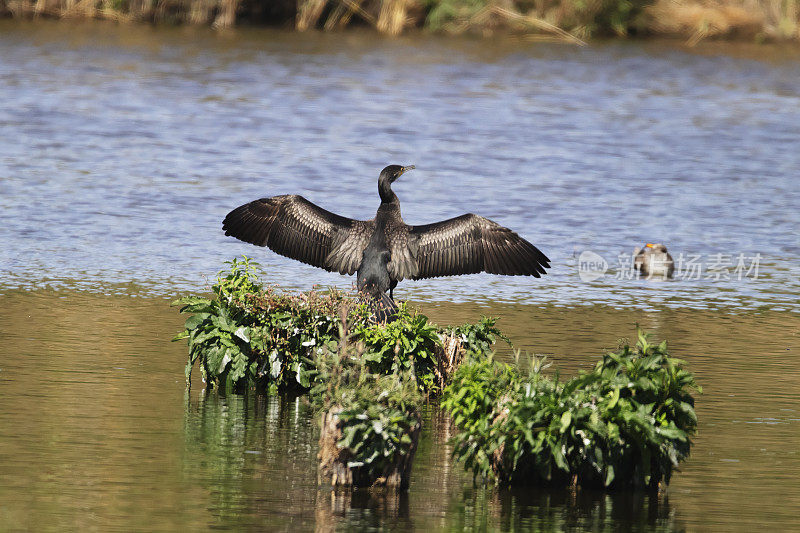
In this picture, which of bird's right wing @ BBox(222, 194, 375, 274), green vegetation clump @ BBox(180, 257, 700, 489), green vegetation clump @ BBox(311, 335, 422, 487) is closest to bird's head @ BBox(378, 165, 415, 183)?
bird's right wing @ BBox(222, 194, 375, 274)

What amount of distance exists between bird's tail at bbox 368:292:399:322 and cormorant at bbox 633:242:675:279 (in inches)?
207

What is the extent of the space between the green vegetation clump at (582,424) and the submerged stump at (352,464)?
0.35 metres

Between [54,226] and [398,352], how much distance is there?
25.7ft

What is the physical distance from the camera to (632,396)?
306 inches

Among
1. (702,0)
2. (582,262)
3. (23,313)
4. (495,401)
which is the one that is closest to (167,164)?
(582,262)

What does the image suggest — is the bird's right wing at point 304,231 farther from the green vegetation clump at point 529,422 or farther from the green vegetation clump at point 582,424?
the green vegetation clump at point 582,424

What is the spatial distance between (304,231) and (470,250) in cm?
124

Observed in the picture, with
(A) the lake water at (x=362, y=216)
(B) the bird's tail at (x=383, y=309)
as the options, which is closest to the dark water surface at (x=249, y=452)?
(A) the lake water at (x=362, y=216)

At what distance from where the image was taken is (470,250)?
416 inches

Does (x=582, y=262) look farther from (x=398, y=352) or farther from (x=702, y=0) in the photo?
(x=702, y=0)

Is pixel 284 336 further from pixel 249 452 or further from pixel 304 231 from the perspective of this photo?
pixel 249 452

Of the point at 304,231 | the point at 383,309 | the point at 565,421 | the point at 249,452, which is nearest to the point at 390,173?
the point at 304,231

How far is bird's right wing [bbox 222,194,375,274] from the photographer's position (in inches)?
415

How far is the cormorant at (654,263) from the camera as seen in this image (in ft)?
47.7
